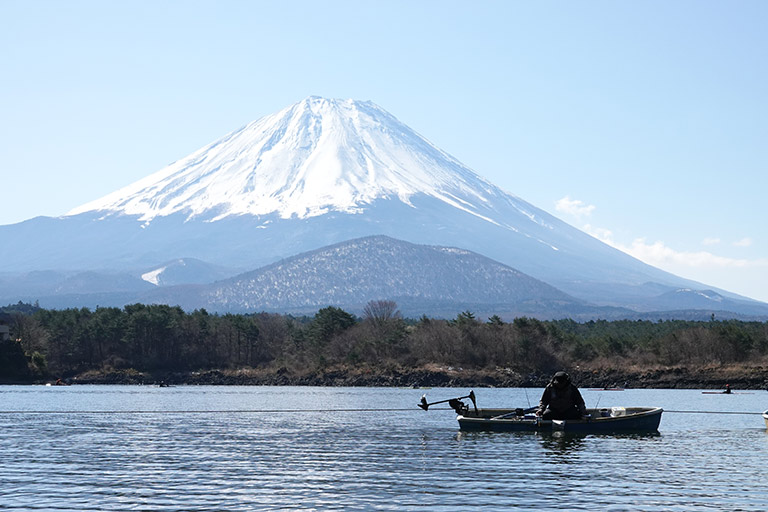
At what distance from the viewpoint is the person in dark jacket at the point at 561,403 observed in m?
60.7

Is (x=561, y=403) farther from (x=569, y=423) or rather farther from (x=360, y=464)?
(x=360, y=464)

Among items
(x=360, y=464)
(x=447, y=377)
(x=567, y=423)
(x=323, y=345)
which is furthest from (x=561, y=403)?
(x=323, y=345)

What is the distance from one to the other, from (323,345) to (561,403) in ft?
356

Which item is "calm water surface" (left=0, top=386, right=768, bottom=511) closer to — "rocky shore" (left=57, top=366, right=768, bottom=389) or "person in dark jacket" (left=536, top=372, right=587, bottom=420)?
"person in dark jacket" (left=536, top=372, right=587, bottom=420)

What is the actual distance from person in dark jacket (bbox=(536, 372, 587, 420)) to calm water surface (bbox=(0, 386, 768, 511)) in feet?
4.12

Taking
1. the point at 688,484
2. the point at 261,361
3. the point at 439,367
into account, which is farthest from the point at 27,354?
the point at 688,484

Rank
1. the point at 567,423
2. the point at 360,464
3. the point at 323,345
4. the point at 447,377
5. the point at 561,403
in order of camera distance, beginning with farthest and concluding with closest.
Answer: the point at 323,345, the point at 447,377, the point at 561,403, the point at 567,423, the point at 360,464

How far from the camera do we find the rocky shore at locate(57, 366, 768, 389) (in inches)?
5458

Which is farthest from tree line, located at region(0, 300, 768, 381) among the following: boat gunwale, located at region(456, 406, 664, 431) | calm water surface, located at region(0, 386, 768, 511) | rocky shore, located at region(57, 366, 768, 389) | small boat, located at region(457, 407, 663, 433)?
boat gunwale, located at region(456, 406, 664, 431)

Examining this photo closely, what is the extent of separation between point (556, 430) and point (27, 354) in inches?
4450

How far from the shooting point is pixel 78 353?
16862 cm

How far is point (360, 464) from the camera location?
150 feet

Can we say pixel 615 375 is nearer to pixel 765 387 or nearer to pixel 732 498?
pixel 765 387

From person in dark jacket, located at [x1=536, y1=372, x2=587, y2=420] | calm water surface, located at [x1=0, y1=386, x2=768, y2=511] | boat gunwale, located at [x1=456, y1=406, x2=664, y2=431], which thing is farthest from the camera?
person in dark jacket, located at [x1=536, y1=372, x2=587, y2=420]
